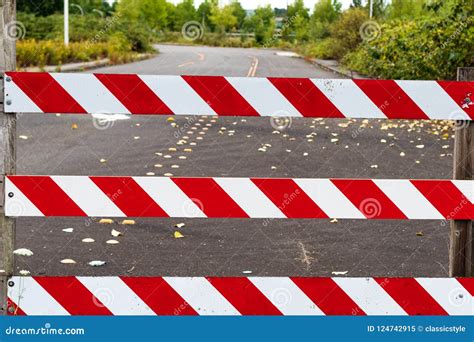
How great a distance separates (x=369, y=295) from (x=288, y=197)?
0.63 meters

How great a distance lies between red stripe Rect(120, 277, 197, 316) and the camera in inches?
152

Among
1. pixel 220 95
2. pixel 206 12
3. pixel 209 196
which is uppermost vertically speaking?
pixel 220 95

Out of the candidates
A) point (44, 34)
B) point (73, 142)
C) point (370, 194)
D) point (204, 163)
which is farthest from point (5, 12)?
point (44, 34)

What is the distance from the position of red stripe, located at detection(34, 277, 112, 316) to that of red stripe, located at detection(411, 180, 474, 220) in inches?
63.0

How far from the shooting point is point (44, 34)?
48500mm

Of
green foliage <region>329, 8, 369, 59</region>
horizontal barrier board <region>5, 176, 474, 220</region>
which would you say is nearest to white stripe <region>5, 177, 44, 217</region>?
horizontal barrier board <region>5, 176, 474, 220</region>

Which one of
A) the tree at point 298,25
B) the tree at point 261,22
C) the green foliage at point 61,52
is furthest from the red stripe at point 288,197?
the tree at point 261,22

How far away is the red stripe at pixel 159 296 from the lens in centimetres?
386

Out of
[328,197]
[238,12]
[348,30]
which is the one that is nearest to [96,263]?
[328,197]

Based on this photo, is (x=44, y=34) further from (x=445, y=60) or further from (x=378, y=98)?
(x=378, y=98)

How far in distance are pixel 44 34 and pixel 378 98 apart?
46866mm

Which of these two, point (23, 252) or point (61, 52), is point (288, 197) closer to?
point (23, 252)

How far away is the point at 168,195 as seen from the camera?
3.80 m

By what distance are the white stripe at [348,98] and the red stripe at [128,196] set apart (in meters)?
0.95
